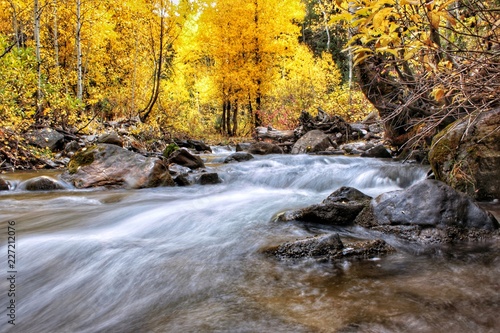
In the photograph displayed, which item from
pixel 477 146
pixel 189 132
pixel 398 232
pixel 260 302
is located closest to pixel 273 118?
pixel 189 132

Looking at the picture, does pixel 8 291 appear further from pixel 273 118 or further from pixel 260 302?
pixel 273 118

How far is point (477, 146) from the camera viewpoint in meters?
4.93

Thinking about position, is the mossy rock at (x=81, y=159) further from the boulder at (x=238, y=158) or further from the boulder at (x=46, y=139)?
the boulder at (x=238, y=158)

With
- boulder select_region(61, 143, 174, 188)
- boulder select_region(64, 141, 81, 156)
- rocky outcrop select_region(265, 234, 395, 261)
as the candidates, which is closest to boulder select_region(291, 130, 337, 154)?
boulder select_region(61, 143, 174, 188)

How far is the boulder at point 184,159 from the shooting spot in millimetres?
9172

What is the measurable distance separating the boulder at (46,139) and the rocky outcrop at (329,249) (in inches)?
324

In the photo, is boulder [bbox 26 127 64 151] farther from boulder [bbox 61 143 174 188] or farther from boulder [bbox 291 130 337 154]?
boulder [bbox 291 130 337 154]

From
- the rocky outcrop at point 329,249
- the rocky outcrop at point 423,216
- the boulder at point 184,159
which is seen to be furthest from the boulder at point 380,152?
the rocky outcrop at point 329,249

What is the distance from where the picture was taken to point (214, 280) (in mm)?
2988

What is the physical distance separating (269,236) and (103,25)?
511 inches

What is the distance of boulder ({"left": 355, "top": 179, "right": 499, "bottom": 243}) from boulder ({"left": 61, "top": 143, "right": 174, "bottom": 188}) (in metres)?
4.64

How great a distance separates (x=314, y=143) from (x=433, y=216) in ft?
28.8

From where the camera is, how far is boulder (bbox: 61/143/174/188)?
7.07 m

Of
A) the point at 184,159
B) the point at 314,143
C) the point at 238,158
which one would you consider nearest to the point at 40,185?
the point at 184,159
